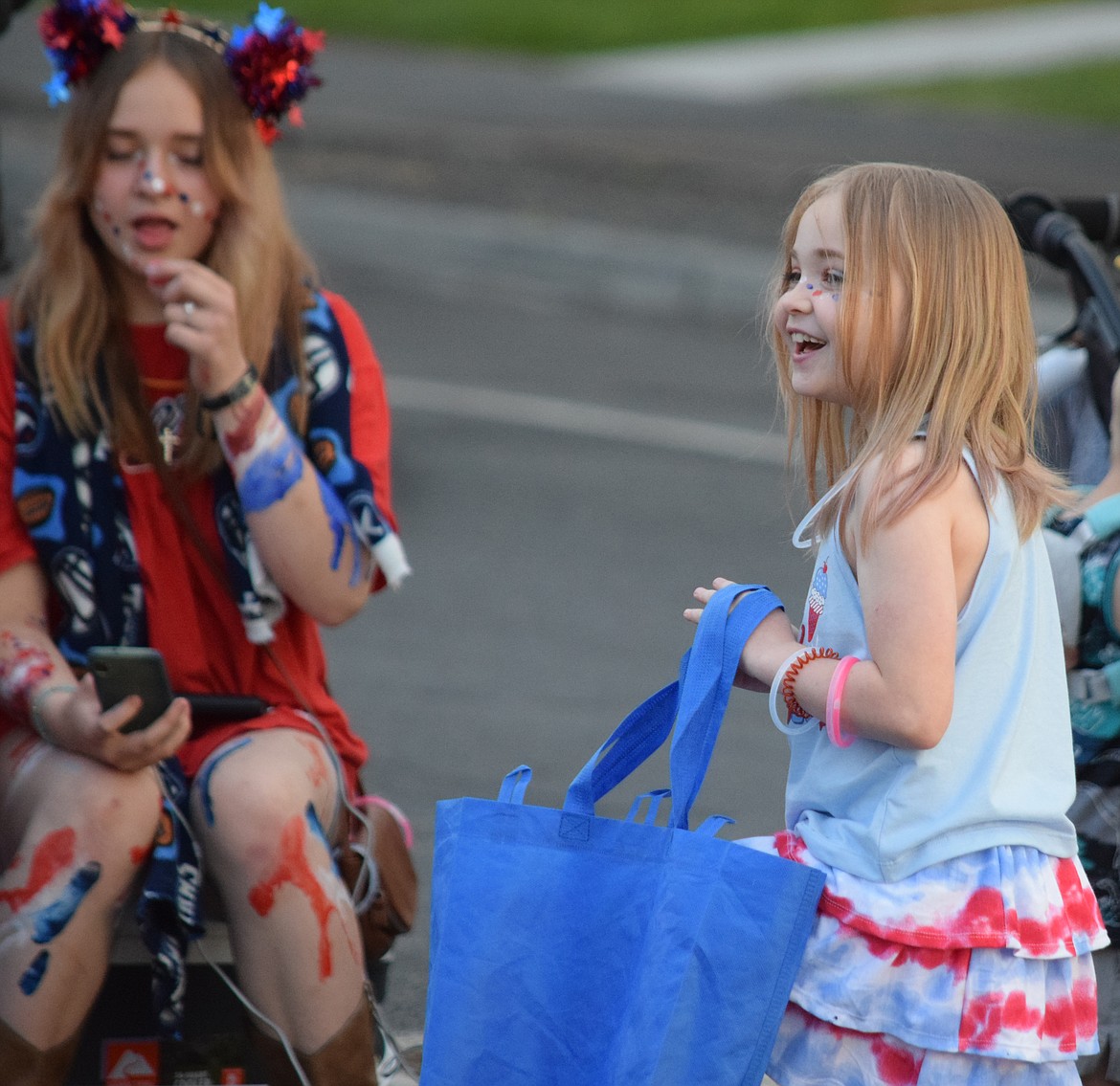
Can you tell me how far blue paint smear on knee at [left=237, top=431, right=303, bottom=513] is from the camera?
116 inches

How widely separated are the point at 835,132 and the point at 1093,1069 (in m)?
11.0

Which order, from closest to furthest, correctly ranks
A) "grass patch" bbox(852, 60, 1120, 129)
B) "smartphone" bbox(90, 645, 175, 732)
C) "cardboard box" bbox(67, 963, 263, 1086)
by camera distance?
"smartphone" bbox(90, 645, 175, 732) < "cardboard box" bbox(67, 963, 263, 1086) < "grass patch" bbox(852, 60, 1120, 129)

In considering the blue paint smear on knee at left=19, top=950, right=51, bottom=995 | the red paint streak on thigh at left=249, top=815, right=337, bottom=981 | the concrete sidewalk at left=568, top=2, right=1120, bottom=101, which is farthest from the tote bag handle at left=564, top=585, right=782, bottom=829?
the concrete sidewalk at left=568, top=2, right=1120, bottom=101

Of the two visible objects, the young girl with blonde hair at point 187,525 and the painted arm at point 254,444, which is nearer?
the young girl with blonde hair at point 187,525

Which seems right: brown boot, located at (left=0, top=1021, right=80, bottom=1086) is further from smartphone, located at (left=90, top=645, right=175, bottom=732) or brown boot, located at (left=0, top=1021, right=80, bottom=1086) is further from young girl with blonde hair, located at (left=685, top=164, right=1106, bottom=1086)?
young girl with blonde hair, located at (left=685, top=164, right=1106, bottom=1086)

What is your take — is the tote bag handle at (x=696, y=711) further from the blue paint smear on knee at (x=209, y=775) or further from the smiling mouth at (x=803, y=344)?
the blue paint smear on knee at (x=209, y=775)

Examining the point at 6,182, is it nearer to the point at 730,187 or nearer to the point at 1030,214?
the point at 730,187

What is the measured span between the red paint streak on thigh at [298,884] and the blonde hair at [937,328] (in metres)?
0.98

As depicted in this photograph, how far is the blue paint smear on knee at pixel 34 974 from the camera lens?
268 centimetres

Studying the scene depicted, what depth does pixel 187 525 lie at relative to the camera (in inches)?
120

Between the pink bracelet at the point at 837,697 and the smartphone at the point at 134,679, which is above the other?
the pink bracelet at the point at 837,697

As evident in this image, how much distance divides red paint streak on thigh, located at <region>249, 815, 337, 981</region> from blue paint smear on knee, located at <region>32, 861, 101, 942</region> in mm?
225

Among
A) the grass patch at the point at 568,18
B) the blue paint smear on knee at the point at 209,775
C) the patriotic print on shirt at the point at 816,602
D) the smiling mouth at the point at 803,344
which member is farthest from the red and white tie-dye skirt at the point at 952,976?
the grass patch at the point at 568,18

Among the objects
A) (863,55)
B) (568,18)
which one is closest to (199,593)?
(863,55)
